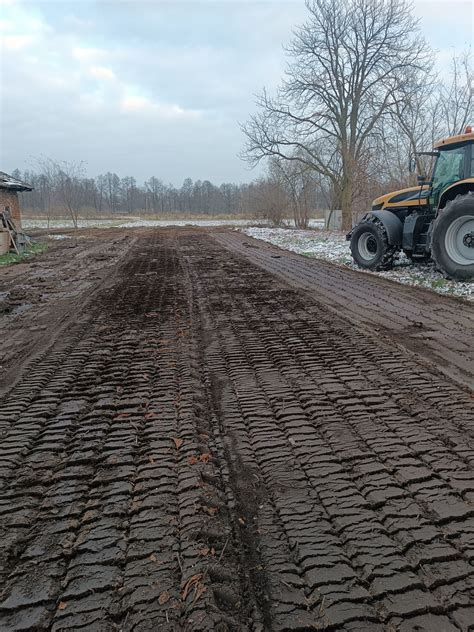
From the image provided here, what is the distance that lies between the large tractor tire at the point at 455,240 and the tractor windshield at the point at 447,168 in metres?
0.78

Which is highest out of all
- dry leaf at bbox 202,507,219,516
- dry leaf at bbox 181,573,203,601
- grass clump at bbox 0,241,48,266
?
grass clump at bbox 0,241,48,266

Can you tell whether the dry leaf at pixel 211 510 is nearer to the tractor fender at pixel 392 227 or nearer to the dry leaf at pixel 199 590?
the dry leaf at pixel 199 590

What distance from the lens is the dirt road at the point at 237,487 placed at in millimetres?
1869

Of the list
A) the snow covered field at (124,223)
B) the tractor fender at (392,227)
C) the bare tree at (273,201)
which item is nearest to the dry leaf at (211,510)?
the tractor fender at (392,227)

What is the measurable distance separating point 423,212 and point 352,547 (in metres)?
9.18

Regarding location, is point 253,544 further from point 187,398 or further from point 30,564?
point 187,398

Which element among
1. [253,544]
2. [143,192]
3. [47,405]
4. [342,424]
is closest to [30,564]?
[253,544]

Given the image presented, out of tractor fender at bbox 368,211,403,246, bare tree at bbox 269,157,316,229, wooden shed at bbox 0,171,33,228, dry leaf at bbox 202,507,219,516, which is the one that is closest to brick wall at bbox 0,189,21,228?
wooden shed at bbox 0,171,33,228

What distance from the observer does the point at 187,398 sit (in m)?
3.78

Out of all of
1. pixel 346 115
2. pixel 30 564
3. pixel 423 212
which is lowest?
pixel 30 564

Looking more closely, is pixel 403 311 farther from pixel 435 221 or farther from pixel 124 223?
pixel 124 223

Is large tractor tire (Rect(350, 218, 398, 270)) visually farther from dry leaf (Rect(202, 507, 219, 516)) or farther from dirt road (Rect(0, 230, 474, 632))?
dry leaf (Rect(202, 507, 219, 516))

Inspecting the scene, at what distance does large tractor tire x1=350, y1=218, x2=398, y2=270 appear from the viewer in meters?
10.4

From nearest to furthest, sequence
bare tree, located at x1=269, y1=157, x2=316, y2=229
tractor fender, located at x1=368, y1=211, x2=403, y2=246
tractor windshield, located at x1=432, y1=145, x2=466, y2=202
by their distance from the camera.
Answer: tractor windshield, located at x1=432, y1=145, x2=466, y2=202 < tractor fender, located at x1=368, y1=211, x2=403, y2=246 < bare tree, located at x1=269, y1=157, x2=316, y2=229
